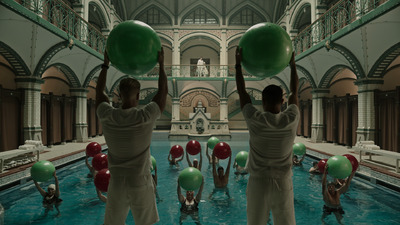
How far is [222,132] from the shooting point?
57.9 ft

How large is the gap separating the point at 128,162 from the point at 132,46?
2.96ft

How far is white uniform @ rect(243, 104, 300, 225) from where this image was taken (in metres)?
1.71

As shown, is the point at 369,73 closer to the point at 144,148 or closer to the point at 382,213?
the point at 382,213

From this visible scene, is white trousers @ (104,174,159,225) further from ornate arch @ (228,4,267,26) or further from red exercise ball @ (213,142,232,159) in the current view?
ornate arch @ (228,4,267,26)

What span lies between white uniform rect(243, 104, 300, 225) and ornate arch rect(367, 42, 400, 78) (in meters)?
8.11

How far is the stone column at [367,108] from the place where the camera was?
8.91 meters

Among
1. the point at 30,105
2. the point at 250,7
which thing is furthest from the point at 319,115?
the point at 30,105

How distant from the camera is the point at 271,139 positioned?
1721 millimetres

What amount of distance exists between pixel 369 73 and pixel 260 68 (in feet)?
29.4

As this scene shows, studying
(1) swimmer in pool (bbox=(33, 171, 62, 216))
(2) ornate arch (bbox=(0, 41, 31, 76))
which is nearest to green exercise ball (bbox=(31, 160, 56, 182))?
(1) swimmer in pool (bbox=(33, 171, 62, 216))

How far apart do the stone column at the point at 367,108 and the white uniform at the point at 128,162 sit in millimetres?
9881

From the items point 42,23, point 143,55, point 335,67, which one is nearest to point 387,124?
point 335,67

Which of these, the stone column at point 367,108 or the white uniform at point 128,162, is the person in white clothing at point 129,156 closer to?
the white uniform at point 128,162

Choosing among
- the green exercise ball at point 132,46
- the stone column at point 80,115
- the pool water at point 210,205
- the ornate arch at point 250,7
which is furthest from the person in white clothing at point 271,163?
the ornate arch at point 250,7
